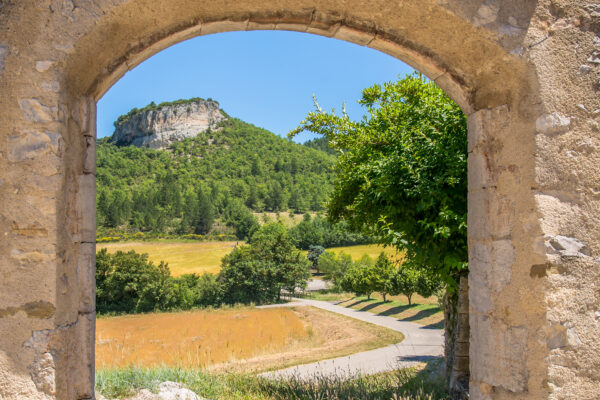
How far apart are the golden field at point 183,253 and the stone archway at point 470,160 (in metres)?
44.0

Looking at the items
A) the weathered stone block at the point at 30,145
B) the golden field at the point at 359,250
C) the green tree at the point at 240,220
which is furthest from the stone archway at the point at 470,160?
the green tree at the point at 240,220

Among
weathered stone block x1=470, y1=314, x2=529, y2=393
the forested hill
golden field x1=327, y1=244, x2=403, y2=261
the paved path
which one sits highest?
the forested hill

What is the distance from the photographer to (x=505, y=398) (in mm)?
2258

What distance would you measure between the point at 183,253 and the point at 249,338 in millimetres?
35757

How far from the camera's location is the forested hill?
59938 millimetres

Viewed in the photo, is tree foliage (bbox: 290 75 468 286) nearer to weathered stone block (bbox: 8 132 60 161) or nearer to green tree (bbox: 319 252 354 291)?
weathered stone block (bbox: 8 132 60 161)

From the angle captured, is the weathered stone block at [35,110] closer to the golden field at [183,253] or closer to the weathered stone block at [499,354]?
the weathered stone block at [499,354]

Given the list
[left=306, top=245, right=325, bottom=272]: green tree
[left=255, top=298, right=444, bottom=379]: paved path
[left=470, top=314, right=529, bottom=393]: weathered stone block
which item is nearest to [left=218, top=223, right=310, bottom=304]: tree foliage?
[left=306, top=245, right=325, bottom=272]: green tree

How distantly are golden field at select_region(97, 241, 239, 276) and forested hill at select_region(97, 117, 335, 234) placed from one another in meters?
5.75

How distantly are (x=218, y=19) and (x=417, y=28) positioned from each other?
119cm

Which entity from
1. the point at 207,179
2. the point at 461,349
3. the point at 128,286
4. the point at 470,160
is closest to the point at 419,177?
the point at 470,160

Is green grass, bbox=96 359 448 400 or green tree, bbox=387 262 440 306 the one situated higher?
green grass, bbox=96 359 448 400

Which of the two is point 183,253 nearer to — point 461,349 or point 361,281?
point 361,281

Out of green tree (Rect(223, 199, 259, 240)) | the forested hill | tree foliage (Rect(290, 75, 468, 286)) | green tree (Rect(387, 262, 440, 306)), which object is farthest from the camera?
green tree (Rect(223, 199, 259, 240))
